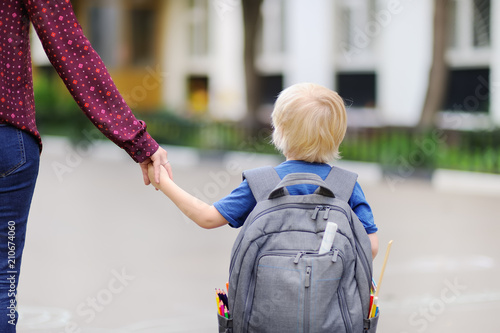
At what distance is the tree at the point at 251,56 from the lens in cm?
1581

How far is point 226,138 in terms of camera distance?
15734 millimetres

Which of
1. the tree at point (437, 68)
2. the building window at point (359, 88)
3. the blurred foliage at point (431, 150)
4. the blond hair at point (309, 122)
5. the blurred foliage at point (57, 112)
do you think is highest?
the blond hair at point (309, 122)

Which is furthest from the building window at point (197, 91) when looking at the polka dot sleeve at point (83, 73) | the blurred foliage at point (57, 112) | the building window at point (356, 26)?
the polka dot sleeve at point (83, 73)

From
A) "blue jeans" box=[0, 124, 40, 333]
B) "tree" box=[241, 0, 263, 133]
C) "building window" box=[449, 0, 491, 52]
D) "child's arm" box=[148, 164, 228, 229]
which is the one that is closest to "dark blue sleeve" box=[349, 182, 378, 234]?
"child's arm" box=[148, 164, 228, 229]

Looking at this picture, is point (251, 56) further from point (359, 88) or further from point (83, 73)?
point (83, 73)

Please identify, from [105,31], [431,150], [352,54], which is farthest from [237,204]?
[105,31]

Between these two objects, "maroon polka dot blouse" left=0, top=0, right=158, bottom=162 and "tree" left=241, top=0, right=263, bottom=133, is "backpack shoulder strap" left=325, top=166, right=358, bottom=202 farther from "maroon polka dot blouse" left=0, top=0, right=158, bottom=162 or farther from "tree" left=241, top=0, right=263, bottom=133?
"tree" left=241, top=0, right=263, bottom=133

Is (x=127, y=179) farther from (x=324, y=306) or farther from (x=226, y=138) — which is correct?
(x=324, y=306)

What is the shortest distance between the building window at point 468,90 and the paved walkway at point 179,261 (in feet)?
14.2

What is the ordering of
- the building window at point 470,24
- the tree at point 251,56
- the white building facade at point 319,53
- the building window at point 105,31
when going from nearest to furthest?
the building window at point 470,24 → the white building facade at point 319,53 → the tree at point 251,56 → the building window at point 105,31

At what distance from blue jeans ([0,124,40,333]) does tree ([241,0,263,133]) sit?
13.5 metres

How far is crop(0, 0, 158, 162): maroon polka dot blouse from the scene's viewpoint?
252 centimetres

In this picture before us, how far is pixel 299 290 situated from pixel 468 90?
45.9 ft

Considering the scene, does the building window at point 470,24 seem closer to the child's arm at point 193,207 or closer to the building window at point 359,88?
the building window at point 359,88
